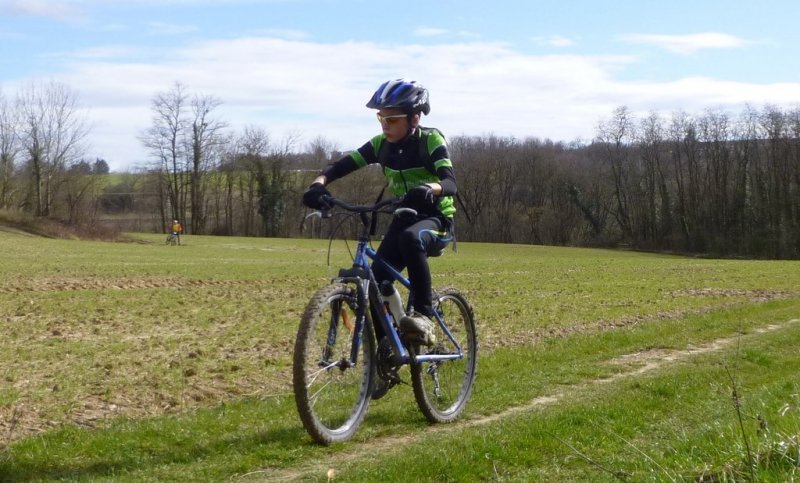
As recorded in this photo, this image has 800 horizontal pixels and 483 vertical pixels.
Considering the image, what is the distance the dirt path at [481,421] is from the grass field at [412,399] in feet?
0.08

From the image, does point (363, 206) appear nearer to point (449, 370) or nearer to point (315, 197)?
point (315, 197)

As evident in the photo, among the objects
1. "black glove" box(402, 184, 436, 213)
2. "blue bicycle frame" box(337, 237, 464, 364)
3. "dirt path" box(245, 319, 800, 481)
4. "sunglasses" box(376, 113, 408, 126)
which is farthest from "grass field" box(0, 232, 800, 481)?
"sunglasses" box(376, 113, 408, 126)

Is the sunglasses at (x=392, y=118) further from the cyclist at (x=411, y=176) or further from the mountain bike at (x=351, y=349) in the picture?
the mountain bike at (x=351, y=349)

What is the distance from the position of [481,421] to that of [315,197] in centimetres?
236

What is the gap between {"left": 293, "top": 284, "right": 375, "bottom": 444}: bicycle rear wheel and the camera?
18.0ft

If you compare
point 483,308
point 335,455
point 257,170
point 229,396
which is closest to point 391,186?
point 335,455

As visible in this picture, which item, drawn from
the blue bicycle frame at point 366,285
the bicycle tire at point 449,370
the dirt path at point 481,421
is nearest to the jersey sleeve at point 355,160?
the blue bicycle frame at point 366,285

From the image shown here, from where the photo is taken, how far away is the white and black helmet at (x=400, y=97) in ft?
20.3

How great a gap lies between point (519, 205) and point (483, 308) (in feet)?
309

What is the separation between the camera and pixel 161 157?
10088cm

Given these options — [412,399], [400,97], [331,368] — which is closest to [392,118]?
[400,97]

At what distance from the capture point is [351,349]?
19.7ft

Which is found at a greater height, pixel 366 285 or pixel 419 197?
pixel 419 197

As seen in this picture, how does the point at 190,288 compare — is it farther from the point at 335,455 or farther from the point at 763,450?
the point at 763,450
